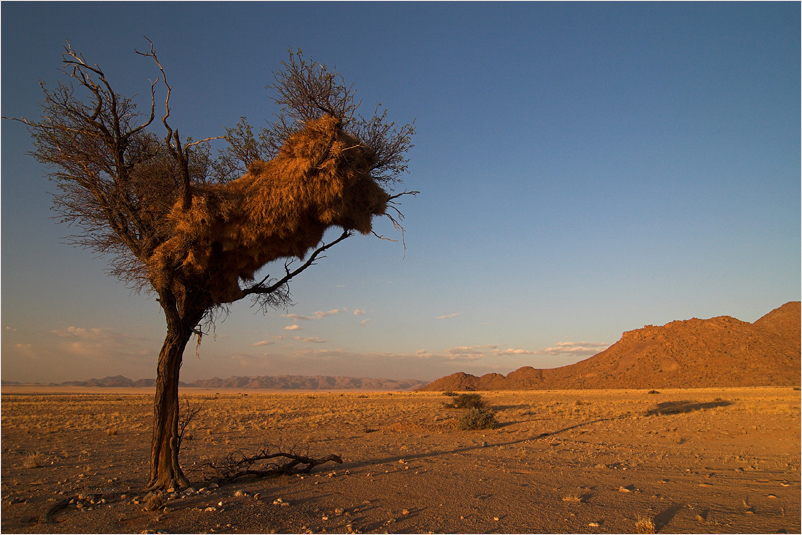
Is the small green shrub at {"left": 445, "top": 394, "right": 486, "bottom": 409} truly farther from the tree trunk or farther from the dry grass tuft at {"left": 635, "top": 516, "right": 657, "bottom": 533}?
the tree trunk

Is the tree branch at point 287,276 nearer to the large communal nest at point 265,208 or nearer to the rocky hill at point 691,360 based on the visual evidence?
the large communal nest at point 265,208

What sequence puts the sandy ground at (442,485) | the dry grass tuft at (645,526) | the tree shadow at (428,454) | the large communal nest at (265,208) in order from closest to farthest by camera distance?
the dry grass tuft at (645,526) < the sandy ground at (442,485) < the large communal nest at (265,208) < the tree shadow at (428,454)

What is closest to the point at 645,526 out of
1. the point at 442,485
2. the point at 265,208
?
the point at 442,485

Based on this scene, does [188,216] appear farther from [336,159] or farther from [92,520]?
[92,520]

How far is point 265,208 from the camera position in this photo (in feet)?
24.6

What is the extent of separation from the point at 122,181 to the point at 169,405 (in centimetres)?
399

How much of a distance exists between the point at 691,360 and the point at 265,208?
293 feet

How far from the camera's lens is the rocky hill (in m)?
69.1

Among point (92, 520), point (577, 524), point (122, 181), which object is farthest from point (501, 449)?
point (122, 181)

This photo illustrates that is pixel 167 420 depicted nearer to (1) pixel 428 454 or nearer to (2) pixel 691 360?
(1) pixel 428 454

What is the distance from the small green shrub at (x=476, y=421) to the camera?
1972 cm

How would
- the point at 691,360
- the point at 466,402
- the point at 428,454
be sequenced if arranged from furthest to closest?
the point at 691,360, the point at 466,402, the point at 428,454

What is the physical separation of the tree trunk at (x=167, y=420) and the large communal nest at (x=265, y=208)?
3.46 feet

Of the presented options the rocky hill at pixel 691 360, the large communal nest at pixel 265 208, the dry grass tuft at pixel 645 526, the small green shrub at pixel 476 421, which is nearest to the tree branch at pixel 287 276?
the large communal nest at pixel 265 208
